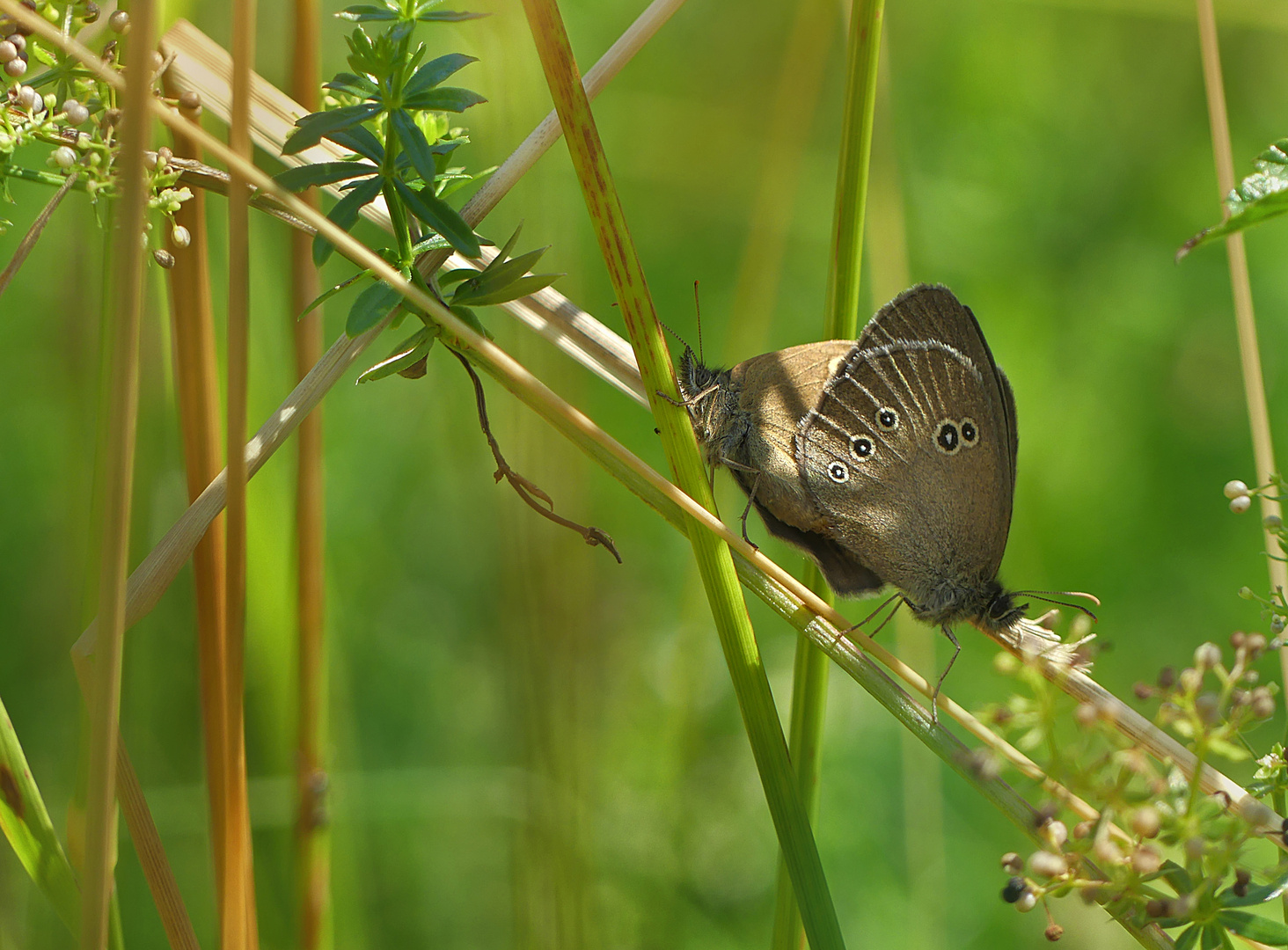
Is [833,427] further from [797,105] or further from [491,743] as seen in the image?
[491,743]

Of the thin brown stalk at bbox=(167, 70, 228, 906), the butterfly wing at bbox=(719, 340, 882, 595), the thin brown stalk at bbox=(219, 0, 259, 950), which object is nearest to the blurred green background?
the thin brown stalk at bbox=(167, 70, 228, 906)

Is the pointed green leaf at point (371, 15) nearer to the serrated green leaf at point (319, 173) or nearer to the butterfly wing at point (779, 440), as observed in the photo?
the serrated green leaf at point (319, 173)

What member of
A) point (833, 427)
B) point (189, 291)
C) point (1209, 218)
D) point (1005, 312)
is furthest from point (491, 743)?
point (1209, 218)

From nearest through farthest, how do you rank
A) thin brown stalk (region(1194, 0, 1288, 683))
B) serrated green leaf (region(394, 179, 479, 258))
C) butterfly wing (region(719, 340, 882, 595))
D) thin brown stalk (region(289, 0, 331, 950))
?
serrated green leaf (region(394, 179, 479, 258)) → thin brown stalk (region(1194, 0, 1288, 683)) → thin brown stalk (region(289, 0, 331, 950)) → butterfly wing (region(719, 340, 882, 595))

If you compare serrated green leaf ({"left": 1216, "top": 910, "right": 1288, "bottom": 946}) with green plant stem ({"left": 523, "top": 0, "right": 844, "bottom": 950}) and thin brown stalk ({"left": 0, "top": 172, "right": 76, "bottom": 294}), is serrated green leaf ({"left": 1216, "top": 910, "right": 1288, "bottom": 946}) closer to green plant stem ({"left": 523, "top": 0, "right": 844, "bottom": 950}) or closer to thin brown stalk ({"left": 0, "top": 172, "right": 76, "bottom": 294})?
→ green plant stem ({"left": 523, "top": 0, "right": 844, "bottom": 950})

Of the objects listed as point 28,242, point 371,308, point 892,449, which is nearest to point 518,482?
point 371,308
